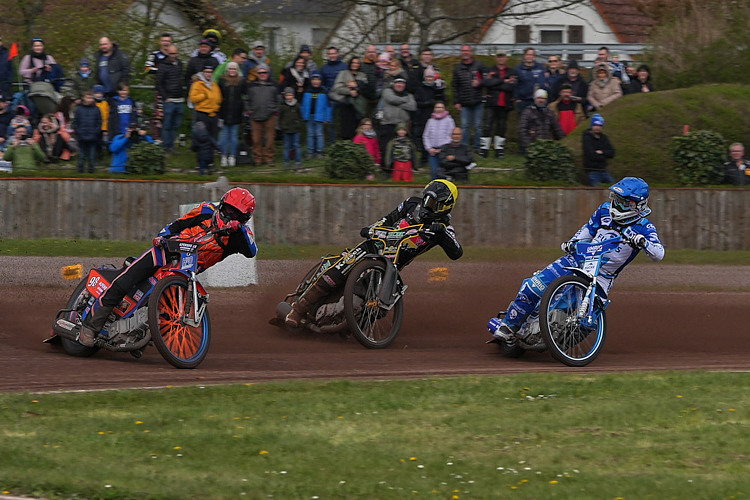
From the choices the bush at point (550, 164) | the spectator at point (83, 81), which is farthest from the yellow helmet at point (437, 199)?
the spectator at point (83, 81)

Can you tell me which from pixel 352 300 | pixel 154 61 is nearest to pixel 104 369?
pixel 352 300

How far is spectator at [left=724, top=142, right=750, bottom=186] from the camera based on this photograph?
58.5 ft

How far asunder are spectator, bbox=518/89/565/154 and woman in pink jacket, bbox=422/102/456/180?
5.66 feet

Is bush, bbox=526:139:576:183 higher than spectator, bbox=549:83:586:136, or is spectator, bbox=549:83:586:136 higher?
spectator, bbox=549:83:586:136

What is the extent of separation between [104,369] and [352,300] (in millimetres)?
2630

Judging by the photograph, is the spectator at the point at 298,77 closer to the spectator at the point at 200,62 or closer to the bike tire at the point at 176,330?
the spectator at the point at 200,62

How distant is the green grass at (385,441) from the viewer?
5637mm

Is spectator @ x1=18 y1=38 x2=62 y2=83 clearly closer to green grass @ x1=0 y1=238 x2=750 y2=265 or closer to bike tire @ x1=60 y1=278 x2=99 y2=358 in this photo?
green grass @ x1=0 y1=238 x2=750 y2=265

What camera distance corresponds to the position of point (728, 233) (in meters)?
17.6

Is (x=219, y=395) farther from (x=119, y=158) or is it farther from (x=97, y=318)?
(x=119, y=158)

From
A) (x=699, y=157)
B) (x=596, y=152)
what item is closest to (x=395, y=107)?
(x=596, y=152)

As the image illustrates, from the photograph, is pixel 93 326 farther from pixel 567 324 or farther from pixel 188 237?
pixel 567 324

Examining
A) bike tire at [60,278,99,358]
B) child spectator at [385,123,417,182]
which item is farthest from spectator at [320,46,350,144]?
bike tire at [60,278,99,358]

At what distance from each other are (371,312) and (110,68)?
31.9 ft
